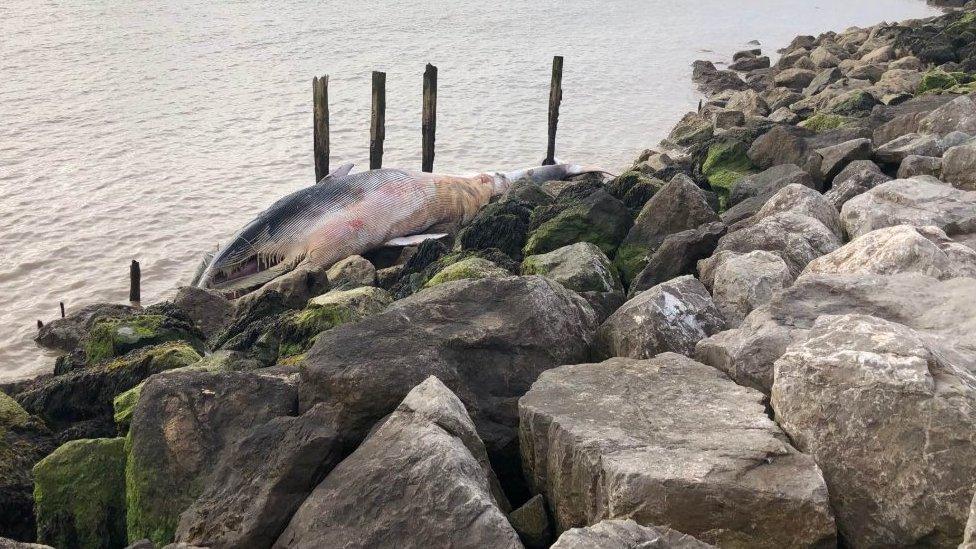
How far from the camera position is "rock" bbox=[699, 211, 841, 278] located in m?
6.03

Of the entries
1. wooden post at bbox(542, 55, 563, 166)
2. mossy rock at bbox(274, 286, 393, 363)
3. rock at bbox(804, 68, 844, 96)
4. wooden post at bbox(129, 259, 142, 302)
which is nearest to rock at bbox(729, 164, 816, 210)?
mossy rock at bbox(274, 286, 393, 363)

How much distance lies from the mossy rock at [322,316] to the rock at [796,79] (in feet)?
54.0

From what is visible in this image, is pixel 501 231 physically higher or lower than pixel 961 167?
lower

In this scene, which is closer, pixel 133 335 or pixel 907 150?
pixel 133 335

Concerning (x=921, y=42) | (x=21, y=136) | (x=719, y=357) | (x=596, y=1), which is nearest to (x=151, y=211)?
(x=21, y=136)

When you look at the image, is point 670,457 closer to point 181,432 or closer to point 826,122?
point 181,432

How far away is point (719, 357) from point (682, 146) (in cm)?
1263

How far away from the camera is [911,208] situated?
6.26 m

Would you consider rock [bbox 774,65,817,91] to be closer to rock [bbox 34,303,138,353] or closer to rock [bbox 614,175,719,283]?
rock [bbox 614,175,719,283]

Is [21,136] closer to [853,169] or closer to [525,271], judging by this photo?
[525,271]

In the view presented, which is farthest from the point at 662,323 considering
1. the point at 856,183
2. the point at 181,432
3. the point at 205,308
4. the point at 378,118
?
the point at 378,118

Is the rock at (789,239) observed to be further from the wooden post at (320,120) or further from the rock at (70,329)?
the wooden post at (320,120)

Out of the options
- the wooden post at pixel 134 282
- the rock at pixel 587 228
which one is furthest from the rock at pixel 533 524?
the wooden post at pixel 134 282

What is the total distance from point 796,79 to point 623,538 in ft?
65.6
